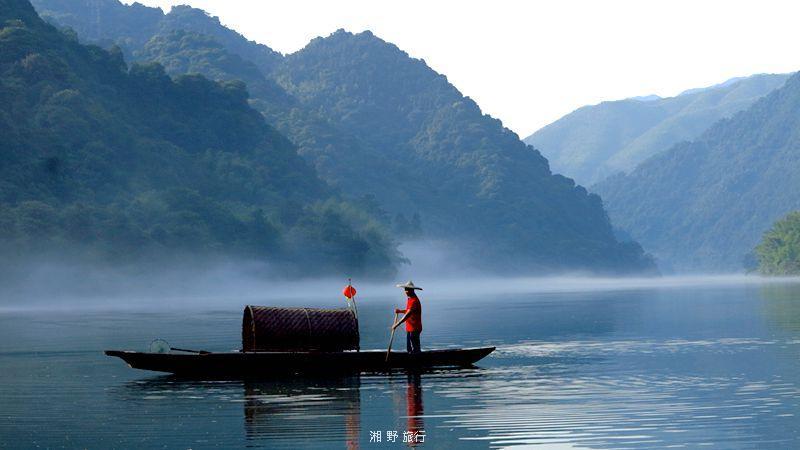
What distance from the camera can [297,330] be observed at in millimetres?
42312

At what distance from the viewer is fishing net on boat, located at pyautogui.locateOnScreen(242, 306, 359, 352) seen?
42.1 meters

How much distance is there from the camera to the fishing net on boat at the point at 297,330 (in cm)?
4209

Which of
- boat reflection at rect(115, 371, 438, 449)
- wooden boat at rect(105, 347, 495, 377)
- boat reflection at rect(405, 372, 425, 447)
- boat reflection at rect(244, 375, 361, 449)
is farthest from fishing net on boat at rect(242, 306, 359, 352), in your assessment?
boat reflection at rect(405, 372, 425, 447)

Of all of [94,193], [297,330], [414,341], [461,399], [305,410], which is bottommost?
[305,410]

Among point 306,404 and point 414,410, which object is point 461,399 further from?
point 306,404

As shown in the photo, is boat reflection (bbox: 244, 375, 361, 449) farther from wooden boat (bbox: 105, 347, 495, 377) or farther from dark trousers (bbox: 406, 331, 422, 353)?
dark trousers (bbox: 406, 331, 422, 353)

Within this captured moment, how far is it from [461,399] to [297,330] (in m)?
8.56

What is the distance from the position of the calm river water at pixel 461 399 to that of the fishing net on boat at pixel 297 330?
163 centimetres

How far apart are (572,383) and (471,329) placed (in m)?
31.1

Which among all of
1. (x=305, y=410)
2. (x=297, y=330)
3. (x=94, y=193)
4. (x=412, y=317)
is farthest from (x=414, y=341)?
(x=94, y=193)

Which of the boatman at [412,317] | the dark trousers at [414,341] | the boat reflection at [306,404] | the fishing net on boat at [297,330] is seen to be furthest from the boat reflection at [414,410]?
the fishing net on boat at [297,330]

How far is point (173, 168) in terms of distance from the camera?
19738 centimetres

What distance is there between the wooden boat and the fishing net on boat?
86cm

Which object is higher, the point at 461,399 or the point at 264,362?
the point at 264,362
